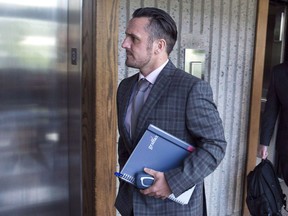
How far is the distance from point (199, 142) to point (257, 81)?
1.94m

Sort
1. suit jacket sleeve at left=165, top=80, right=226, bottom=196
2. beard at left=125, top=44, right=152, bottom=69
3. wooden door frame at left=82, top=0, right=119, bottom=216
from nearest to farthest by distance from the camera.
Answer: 1. suit jacket sleeve at left=165, top=80, right=226, bottom=196
2. beard at left=125, top=44, right=152, bottom=69
3. wooden door frame at left=82, top=0, right=119, bottom=216

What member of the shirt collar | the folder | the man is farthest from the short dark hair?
the folder

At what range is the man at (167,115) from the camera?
1404mm

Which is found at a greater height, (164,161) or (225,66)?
(225,66)

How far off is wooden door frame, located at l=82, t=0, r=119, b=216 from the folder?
0.84 metres

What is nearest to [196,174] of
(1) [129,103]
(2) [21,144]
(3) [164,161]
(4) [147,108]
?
(3) [164,161]

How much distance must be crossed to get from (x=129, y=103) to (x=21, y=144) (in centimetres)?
111

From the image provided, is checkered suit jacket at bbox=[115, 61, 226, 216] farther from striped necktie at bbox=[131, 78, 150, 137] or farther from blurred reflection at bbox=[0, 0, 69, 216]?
blurred reflection at bbox=[0, 0, 69, 216]

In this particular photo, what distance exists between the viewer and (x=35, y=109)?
2.38 m

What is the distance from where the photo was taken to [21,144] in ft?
7.79

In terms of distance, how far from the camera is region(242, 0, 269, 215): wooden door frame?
308cm

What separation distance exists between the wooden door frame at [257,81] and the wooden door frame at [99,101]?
1.48 metres

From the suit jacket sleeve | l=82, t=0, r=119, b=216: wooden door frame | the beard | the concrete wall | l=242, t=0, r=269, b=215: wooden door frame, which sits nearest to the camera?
the suit jacket sleeve

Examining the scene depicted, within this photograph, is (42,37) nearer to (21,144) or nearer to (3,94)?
(3,94)
